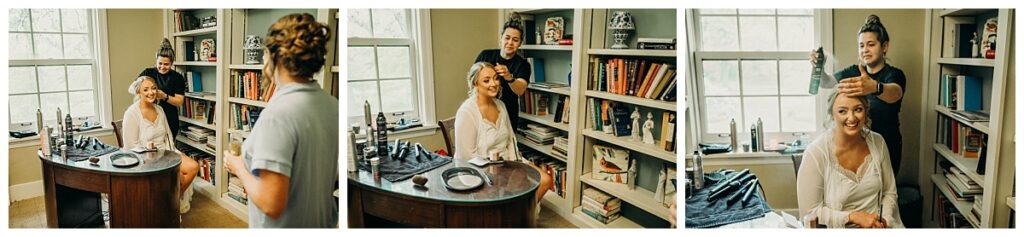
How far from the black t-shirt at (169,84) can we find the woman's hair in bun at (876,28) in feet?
8.17

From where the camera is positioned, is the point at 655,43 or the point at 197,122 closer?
the point at 655,43

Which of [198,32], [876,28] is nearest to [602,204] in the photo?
[876,28]

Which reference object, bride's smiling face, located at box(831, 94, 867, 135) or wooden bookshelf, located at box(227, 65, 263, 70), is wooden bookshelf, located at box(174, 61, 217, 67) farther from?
bride's smiling face, located at box(831, 94, 867, 135)

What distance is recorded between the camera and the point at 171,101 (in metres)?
2.56

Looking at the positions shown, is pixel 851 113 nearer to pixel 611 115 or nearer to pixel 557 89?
pixel 611 115

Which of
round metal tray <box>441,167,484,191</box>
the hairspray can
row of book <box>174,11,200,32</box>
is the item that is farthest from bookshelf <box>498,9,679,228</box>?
row of book <box>174,11,200,32</box>

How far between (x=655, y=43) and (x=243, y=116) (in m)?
1.53

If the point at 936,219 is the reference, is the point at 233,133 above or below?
above

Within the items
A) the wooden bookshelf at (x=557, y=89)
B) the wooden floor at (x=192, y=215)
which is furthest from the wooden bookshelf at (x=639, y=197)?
the wooden floor at (x=192, y=215)

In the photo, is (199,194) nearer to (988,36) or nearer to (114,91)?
(114,91)

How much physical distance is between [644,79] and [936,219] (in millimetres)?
1210

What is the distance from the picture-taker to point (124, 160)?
8.38 ft

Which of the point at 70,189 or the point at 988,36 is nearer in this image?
the point at 988,36
